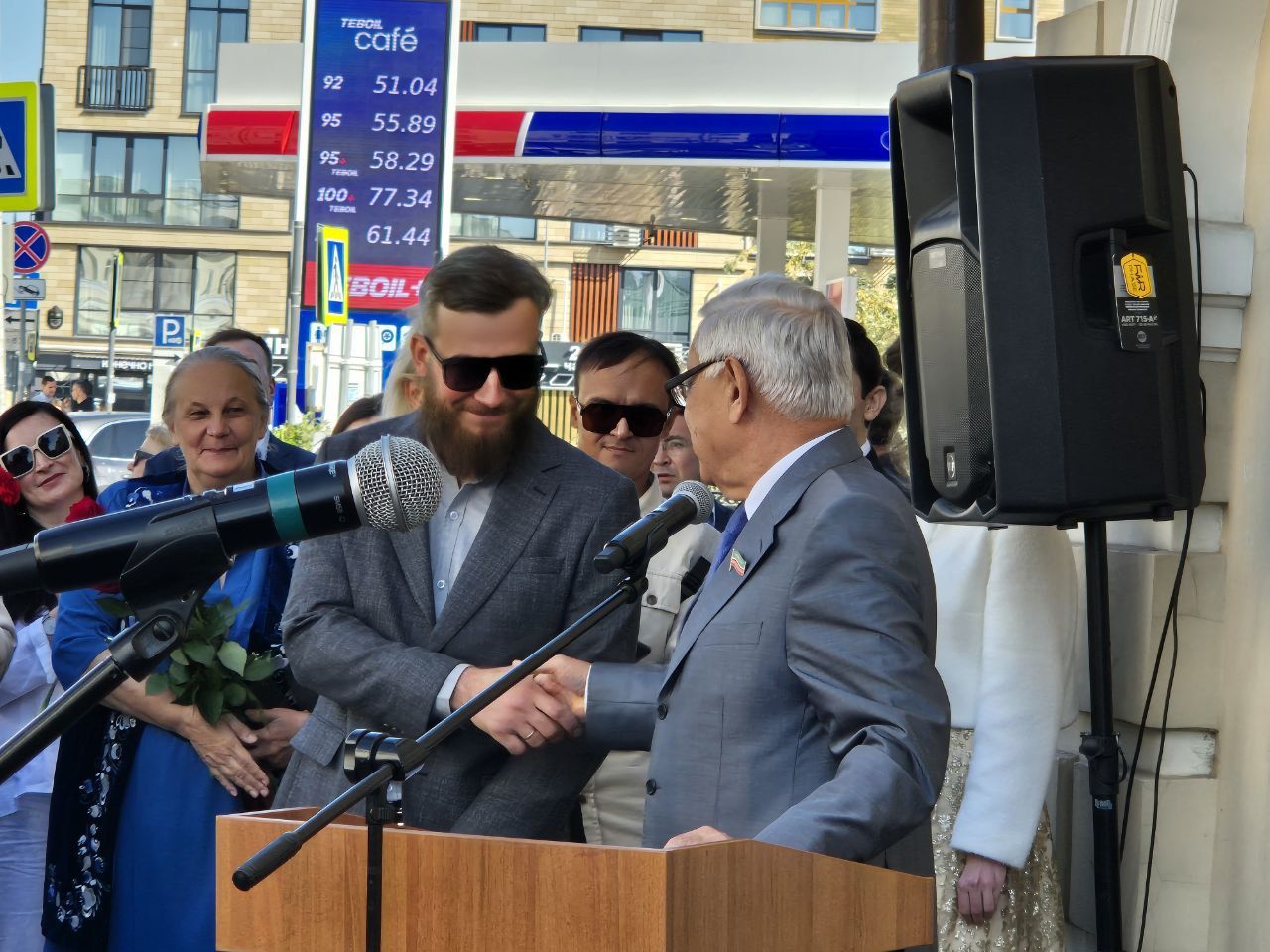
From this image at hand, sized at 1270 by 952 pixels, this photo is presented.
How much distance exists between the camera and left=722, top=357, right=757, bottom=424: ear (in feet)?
8.73

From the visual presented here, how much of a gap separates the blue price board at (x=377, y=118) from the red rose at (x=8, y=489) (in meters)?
6.29

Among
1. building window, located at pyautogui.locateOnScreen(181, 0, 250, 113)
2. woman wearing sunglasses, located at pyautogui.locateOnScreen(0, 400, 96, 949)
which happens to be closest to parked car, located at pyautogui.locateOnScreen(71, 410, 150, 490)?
woman wearing sunglasses, located at pyautogui.locateOnScreen(0, 400, 96, 949)

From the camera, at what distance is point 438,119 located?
10.8m

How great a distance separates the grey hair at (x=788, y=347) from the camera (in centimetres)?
265

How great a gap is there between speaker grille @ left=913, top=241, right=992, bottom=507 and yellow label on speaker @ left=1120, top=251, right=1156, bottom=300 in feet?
0.93

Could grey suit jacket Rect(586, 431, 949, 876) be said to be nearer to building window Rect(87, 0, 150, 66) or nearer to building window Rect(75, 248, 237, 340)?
building window Rect(75, 248, 237, 340)

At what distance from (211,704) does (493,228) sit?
3875 cm

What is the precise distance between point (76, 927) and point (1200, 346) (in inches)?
122

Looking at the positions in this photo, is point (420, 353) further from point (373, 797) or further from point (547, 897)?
point (547, 897)

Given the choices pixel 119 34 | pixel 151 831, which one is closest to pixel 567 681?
pixel 151 831

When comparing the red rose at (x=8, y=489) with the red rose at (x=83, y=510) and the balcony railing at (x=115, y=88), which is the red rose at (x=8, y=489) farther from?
the balcony railing at (x=115, y=88)

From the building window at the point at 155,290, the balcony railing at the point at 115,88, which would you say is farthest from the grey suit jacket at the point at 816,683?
the balcony railing at the point at 115,88

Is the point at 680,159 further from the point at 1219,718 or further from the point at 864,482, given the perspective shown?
the point at 864,482

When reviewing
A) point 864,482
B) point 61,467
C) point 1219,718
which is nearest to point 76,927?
point 61,467
